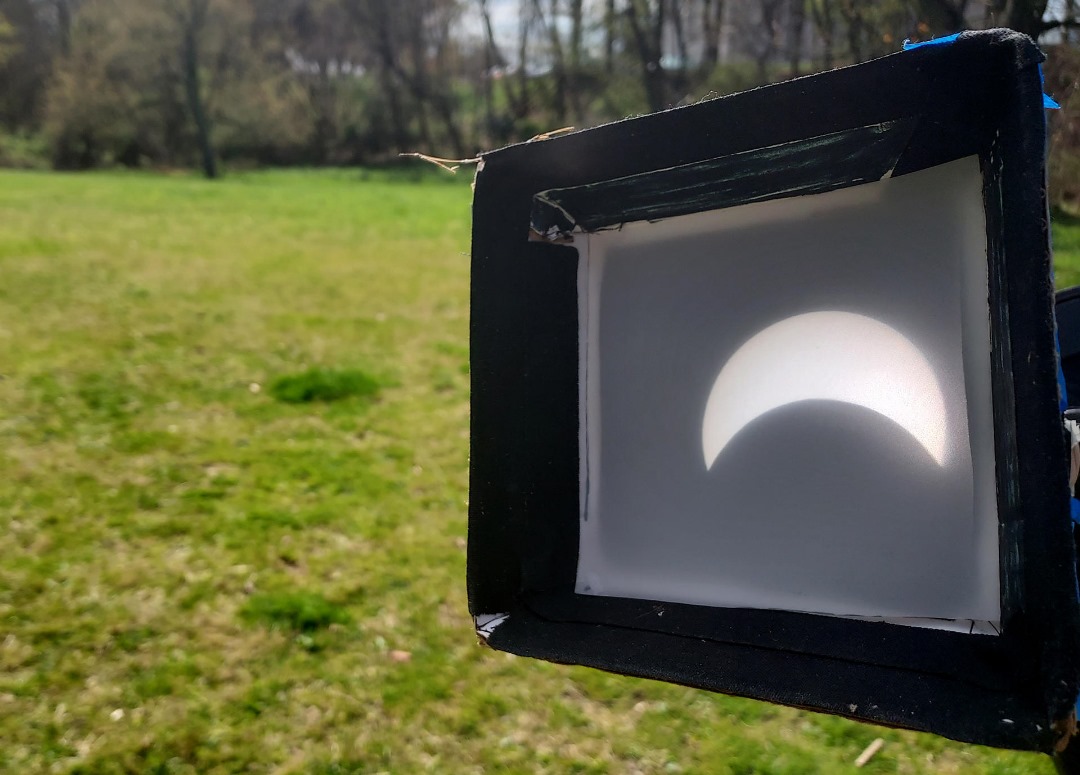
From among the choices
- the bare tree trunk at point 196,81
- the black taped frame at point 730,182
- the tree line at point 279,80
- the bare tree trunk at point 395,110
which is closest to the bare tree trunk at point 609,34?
the tree line at point 279,80

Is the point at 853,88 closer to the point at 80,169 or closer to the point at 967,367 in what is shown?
the point at 967,367

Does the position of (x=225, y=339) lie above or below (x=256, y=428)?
above

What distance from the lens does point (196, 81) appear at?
22078 mm

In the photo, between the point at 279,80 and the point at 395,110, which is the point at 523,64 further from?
the point at 279,80

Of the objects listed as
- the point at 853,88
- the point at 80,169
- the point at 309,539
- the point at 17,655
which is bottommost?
the point at 17,655

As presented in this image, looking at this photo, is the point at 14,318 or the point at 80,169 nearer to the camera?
the point at 14,318

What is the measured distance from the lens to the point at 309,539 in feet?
10.1

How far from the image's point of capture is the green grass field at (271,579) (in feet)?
6.91

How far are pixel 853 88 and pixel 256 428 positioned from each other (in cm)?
360

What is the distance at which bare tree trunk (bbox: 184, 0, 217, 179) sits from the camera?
2114 cm

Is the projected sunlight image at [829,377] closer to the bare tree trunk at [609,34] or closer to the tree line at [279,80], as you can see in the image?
the bare tree trunk at [609,34]

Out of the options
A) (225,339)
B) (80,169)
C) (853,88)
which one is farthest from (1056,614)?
(80,169)

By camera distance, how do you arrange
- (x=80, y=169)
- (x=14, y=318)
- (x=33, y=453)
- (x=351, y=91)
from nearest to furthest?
(x=33, y=453) < (x=14, y=318) < (x=80, y=169) < (x=351, y=91)

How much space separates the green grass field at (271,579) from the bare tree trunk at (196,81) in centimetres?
1842
